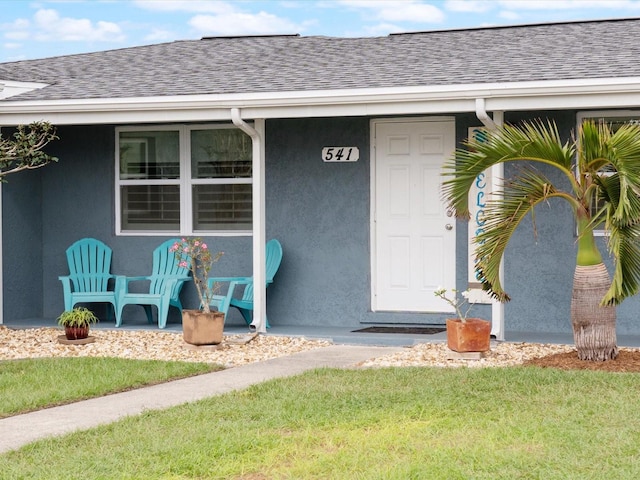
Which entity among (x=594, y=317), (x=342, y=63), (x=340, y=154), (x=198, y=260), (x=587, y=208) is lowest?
(x=594, y=317)

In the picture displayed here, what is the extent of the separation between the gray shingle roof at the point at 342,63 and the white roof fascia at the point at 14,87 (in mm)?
228

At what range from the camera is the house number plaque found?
12047 mm

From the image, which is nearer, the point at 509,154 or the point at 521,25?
the point at 509,154

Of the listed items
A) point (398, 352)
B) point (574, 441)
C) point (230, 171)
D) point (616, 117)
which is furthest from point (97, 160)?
point (574, 441)

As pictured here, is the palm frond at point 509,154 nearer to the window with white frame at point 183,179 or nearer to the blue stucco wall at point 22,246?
the window with white frame at point 183,179

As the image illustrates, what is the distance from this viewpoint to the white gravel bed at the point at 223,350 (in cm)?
965

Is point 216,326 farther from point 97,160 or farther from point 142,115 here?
point 97,160

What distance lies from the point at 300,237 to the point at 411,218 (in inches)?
51.3

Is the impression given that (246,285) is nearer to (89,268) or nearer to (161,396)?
(89,268)

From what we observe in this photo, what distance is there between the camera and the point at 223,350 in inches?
418

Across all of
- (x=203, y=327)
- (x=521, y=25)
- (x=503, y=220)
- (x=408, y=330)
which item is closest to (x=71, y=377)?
(x=203, y=327)

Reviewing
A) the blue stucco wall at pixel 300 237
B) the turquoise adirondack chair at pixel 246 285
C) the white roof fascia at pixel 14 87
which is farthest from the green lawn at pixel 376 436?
the white roof fascia at pixel 14 87

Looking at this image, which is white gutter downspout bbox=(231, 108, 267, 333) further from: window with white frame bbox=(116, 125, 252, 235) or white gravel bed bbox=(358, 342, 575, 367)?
white gravel bed bbox=(358, 342, 575, 367)

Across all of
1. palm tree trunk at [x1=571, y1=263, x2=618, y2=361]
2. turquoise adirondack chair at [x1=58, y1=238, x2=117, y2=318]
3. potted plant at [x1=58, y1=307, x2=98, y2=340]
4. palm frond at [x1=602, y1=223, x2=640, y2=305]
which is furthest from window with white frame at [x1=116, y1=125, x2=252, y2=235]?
palm frond at [x1=602, y1=223, x2=640, y2=305]
